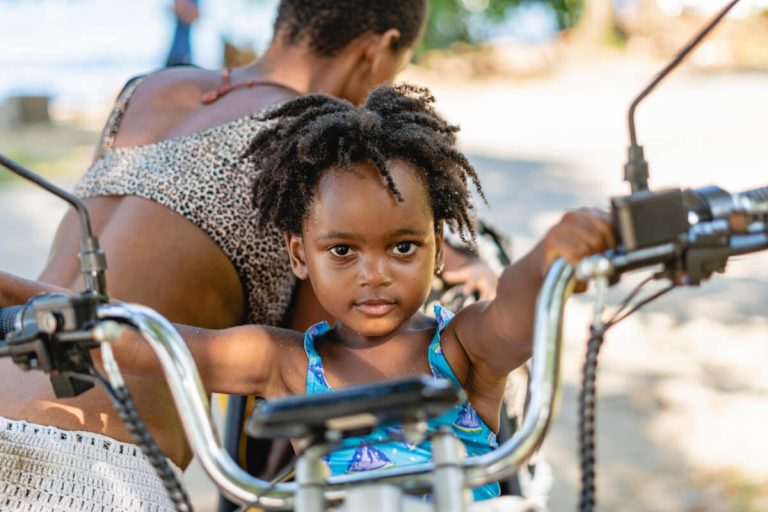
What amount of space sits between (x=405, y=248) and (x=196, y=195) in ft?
2.45

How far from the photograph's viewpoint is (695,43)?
59.7 inches

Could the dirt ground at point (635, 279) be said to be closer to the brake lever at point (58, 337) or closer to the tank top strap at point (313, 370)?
the tank top strap at point (313, 370)

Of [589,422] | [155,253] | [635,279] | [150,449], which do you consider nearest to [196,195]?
[155,253]

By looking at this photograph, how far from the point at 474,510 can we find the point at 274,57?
1.98m

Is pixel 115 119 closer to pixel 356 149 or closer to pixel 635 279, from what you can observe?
pixel 356 149

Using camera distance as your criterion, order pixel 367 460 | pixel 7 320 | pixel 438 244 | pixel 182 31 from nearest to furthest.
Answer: pixel 7 320
pixel 367 460
pixel 438 244
pixel 182 31

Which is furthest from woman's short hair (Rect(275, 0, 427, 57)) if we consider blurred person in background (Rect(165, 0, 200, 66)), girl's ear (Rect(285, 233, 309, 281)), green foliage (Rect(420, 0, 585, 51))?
green foliage (Rect(420, 0, 585, 51))

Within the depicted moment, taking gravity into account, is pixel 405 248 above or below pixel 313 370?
above

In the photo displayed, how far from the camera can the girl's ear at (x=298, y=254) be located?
2195mm

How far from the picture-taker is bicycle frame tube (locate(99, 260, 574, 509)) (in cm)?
137

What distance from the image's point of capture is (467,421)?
2.00 m

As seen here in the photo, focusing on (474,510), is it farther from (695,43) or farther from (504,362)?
(695,43)

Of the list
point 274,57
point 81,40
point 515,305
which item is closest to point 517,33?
point 81,40

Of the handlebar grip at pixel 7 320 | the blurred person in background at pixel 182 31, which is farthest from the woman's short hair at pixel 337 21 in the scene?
the blurred person in background at pixel 182 31
